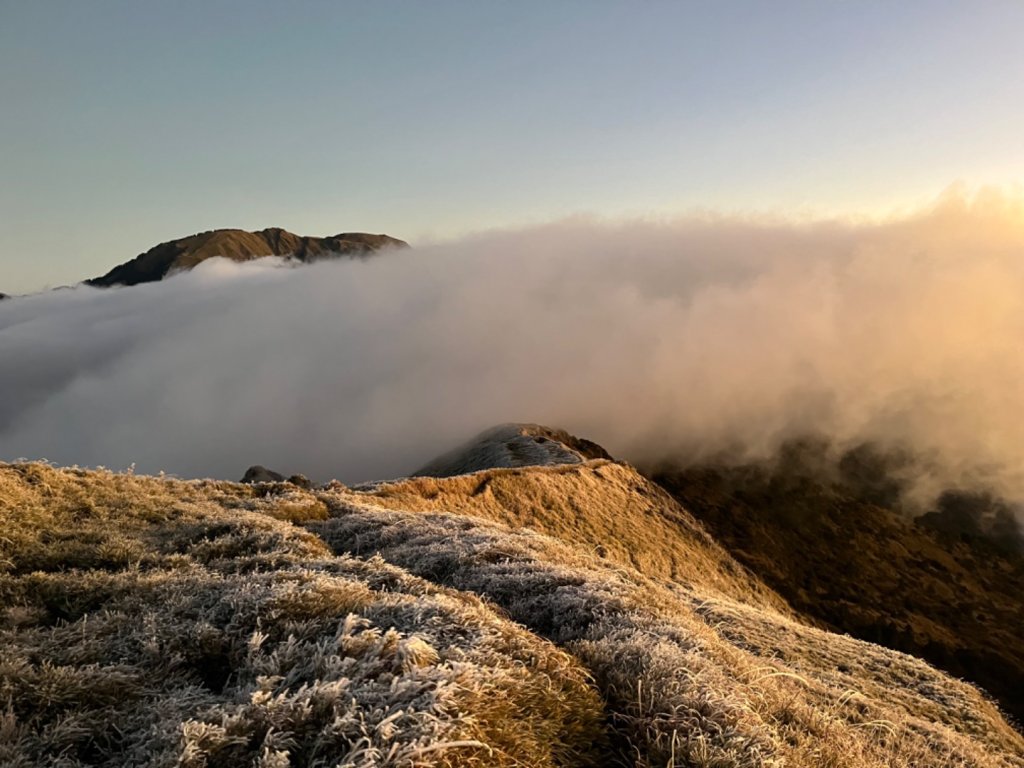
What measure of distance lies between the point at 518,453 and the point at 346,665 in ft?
207

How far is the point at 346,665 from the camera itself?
5.05 m

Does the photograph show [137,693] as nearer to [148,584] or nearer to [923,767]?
[148,584]

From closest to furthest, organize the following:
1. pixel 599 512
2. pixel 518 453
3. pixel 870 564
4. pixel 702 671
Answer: pixel 702 671, pixel 599 512, pixel 518 453, pixel 870 564

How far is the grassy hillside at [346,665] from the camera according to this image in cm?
444

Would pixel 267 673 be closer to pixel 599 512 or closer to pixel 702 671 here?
pixel 702 671

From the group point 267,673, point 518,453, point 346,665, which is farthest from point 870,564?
point 267,673

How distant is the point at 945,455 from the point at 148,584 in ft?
713

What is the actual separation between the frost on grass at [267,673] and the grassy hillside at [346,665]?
2cm

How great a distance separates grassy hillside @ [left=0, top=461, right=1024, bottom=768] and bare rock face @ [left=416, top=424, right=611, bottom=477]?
48.1m

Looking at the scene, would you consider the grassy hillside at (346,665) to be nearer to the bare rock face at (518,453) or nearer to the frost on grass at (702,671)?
the frost on grass at (702,671)

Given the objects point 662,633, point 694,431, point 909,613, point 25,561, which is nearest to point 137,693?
point 25,561

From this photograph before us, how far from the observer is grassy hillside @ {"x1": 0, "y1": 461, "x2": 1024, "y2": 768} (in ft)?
14.6

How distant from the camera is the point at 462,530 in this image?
18344mm

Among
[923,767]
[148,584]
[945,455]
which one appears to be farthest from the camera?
[945,455]
